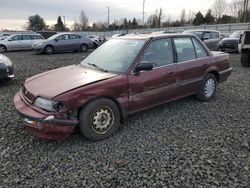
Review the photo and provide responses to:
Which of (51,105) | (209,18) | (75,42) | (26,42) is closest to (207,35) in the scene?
(75,42)

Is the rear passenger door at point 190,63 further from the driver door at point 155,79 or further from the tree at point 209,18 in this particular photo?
the tree at point 209,18

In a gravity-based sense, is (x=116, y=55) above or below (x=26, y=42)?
below

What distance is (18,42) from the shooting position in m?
20.4

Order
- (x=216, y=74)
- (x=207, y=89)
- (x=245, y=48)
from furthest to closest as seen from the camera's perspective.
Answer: (x=245, y=48) → (x=216, y=74) → (x=207, y=89)

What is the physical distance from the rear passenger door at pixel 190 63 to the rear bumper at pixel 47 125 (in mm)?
2460

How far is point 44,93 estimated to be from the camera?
365 cm

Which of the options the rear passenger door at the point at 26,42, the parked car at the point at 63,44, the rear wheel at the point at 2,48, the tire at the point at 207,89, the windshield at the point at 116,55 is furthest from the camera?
the rear passenger door at the point at 26,42

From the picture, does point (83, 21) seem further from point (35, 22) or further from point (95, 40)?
point (95, 40)

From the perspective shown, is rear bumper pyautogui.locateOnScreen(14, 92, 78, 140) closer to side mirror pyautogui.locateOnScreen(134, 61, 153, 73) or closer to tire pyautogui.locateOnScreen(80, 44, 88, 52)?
side mirror pyautogui.locateOnScreen(134, 61, 153, 73)

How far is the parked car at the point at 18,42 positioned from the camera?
19969 millimetres

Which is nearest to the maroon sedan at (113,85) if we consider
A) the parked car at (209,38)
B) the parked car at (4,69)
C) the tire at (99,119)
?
the tire at (99,119)

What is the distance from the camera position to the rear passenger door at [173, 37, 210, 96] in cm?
503

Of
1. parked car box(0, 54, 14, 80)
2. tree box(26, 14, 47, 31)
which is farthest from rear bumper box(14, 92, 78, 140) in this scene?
tree box(26, 14, 47, 31)

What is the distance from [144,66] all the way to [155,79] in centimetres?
42
